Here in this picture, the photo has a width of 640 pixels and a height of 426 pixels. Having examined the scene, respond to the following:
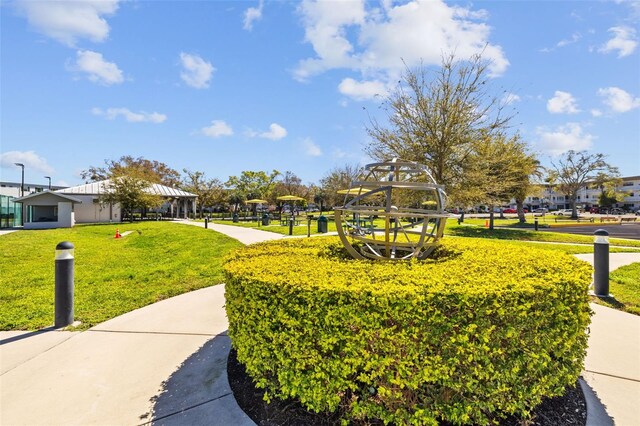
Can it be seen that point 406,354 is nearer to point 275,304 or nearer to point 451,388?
point 451,388

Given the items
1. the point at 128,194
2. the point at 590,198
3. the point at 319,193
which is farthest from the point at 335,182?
the point at 590,198

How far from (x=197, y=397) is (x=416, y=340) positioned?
2127mm

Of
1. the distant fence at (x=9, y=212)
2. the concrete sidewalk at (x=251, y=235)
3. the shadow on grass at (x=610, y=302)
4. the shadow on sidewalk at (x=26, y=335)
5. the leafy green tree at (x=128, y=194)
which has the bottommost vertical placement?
the shadow on sidewalk at (x=26, y=335)

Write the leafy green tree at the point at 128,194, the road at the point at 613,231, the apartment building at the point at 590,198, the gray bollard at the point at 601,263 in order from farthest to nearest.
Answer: the apartment building at the point at 590,198
the leafy green tree at the point at 128,194
the road at the point at 613,231
the gray bollard at the point at 601,263

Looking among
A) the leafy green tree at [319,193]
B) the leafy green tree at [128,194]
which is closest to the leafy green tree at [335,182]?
the leafy green tree at [319,193]

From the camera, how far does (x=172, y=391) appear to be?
3029 mm

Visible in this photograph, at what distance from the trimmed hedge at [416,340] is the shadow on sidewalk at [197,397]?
1.63 feet

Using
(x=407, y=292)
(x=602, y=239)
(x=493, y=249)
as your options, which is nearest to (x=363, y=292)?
(x=407, y=292)

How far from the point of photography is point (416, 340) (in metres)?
2.26

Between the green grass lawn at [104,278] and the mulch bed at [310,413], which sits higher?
the green grass lawn at [104,278]

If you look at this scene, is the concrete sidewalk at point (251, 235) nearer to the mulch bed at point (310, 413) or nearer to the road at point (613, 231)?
the mulch bed at point (310, 413)

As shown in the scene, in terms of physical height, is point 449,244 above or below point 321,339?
above

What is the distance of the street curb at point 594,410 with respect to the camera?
2621 mm

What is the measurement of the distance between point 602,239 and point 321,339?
258 inches
